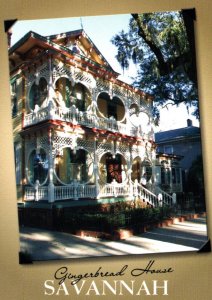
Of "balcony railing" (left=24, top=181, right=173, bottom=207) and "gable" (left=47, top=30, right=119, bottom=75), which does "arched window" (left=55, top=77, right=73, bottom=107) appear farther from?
"balcony railing" (left=24, top=181, right=173, bottom=207)

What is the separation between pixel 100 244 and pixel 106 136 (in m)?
1.24

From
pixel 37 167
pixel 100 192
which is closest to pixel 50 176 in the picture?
pixel 37 167

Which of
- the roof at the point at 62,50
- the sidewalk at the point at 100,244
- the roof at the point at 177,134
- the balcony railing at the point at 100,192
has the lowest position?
the sidewalk at the point at 100,244

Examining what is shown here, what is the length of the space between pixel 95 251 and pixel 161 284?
751 millimetres

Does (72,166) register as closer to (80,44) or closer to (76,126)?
(76,126)

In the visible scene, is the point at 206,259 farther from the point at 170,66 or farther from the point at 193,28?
the point at 193,28

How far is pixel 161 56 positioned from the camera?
11.5 ft

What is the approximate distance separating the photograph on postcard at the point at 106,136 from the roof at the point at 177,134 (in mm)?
12

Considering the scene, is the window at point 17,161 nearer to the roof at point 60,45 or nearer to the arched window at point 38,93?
the arched window at point 38,93

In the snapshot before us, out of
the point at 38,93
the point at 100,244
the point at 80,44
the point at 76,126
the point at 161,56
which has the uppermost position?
the point at 80,44

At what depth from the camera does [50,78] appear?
11.4 ft

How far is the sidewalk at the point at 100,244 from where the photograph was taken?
10.4 ft

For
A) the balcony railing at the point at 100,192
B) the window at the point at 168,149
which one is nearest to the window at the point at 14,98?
the balcony railing at the point at 100,192

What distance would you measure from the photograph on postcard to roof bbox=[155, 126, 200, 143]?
12mm
